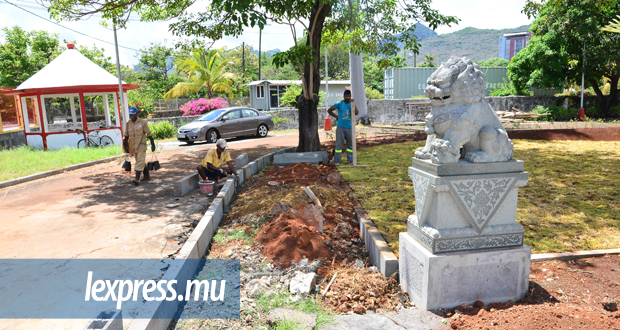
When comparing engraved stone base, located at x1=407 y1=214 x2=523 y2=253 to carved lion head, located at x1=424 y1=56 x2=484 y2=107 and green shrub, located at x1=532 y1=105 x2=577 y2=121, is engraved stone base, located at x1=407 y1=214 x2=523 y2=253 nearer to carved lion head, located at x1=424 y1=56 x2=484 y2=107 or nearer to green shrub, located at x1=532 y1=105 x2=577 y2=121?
carved lion head, located at x1=424 y1=56 x2=484 y2=107

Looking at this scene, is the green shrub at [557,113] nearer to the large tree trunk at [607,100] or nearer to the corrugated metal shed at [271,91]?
the large tree trunk at [607,100]

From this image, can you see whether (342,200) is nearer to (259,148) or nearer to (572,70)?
(259,148)

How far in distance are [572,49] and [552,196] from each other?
19628 millimetres

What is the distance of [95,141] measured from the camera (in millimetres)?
15281

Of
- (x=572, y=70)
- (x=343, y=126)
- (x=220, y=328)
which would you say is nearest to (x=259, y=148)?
(x=343, y=126)

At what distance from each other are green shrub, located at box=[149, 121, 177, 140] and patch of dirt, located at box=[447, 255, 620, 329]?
17.6m

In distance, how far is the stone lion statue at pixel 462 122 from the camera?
318 cm

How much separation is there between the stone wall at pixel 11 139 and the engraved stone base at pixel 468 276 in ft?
63.0

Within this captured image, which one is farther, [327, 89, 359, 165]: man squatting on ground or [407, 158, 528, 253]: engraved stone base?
[327, 89, 359, 165]: man squatting on ground

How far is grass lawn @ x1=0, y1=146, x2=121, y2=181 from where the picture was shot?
10109 mm

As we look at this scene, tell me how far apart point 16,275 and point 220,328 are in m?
2.55

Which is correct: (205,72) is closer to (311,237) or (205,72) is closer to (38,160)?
(38,160)

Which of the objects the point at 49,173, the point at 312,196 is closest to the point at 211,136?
the point at 49,173

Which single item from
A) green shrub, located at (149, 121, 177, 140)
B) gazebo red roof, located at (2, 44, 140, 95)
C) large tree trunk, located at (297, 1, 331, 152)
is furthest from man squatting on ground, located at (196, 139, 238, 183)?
green shrub, located at (149, 121, 177, 140)
